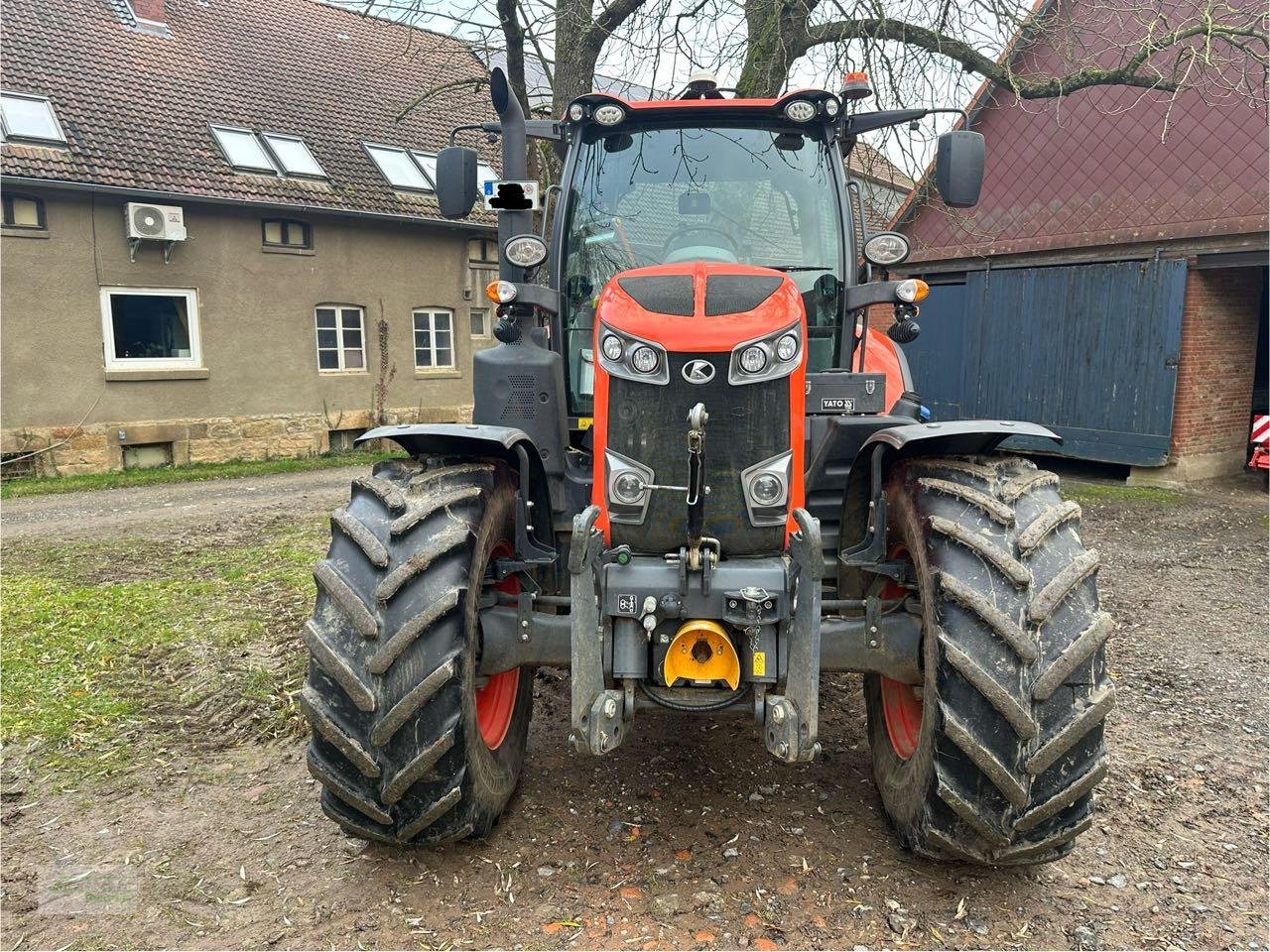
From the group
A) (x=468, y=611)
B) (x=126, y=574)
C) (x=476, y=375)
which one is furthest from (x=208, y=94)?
(x=468, y=611)

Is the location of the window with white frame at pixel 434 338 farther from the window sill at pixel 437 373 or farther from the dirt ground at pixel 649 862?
the dirt ground at pixel 649 862

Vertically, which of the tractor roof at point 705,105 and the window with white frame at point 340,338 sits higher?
the tractor roof at point 705,105

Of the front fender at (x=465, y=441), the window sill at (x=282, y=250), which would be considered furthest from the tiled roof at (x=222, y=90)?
the front fender at (x=465, y=441)

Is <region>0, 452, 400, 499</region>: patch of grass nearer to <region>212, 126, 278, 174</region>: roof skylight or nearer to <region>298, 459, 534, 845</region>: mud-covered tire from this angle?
<region>212, 126, 278, 174</region>: roof skylight

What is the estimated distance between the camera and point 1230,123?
9.66m

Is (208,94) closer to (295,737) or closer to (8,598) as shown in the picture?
(8,598)

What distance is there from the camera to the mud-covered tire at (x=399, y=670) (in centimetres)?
252

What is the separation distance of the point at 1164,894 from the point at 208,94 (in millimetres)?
15514

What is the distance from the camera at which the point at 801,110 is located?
3.52 m

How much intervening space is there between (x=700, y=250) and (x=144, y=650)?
3.67 metres

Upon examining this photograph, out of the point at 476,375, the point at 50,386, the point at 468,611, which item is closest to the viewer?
the point at 468,611

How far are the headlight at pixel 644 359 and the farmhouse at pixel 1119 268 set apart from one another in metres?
8.76

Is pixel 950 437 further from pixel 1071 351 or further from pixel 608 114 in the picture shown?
pixel 1071 351

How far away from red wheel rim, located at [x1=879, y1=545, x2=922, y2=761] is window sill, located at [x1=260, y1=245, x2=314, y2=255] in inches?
489
